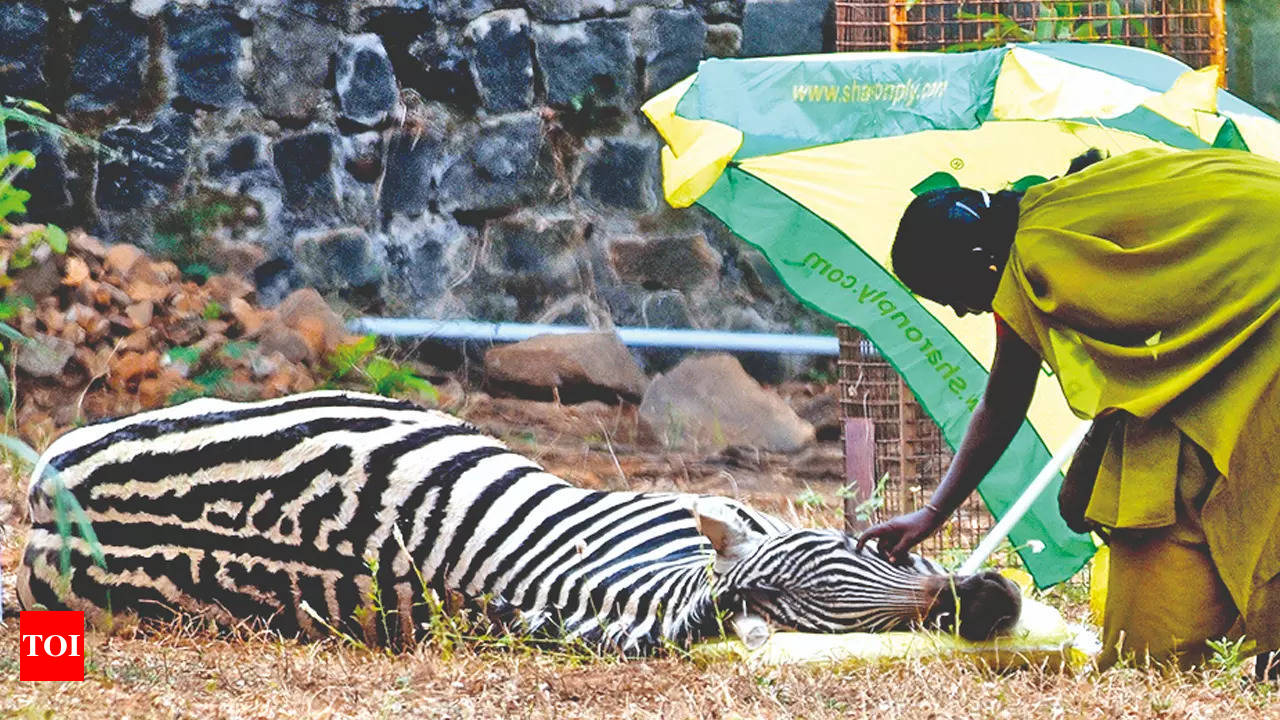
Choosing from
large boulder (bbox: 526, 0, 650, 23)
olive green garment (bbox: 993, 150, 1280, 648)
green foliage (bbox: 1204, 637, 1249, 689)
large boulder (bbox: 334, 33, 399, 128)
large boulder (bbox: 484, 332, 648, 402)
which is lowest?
large boulder (bbox: 484, 332, 648, 402)

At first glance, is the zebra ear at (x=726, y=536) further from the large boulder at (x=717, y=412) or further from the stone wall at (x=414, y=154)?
the stone wall at (x=414, y=154)

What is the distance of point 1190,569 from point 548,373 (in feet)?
12.8

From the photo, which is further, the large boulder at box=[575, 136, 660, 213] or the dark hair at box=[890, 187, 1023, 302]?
the large boulder at box=[575, 136, 660, 213]

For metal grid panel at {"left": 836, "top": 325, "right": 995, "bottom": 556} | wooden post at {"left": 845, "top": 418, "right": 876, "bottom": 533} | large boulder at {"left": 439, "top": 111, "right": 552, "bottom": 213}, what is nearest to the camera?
wooden post at {"left": 845, "top": 418, "right": 876, "bottom": 533}

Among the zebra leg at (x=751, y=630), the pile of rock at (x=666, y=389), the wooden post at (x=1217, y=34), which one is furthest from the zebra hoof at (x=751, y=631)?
the pile of rock at (x=666, y=389)

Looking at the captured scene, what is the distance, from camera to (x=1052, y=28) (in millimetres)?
5562

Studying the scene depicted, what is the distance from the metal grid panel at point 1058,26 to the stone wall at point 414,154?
150 cm

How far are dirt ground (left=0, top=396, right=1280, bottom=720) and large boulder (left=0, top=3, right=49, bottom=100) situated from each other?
12.1 feet

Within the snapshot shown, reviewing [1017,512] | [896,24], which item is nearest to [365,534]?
[1017,512]

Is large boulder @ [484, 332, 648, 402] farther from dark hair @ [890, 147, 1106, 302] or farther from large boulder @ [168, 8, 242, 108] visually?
Result: dark hair @ [890, 147, 1106, 302]

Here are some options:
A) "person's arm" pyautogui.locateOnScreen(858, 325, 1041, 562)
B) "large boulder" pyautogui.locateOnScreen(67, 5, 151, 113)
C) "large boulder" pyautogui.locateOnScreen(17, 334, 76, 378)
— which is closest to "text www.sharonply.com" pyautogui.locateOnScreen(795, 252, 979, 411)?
"person's arm" pyautogui.locateOnScreen(858, 325, 1041, 562)

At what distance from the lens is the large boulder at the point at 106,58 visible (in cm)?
711

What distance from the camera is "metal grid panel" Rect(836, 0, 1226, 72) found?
17.5 ft

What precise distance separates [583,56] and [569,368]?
129 cm
